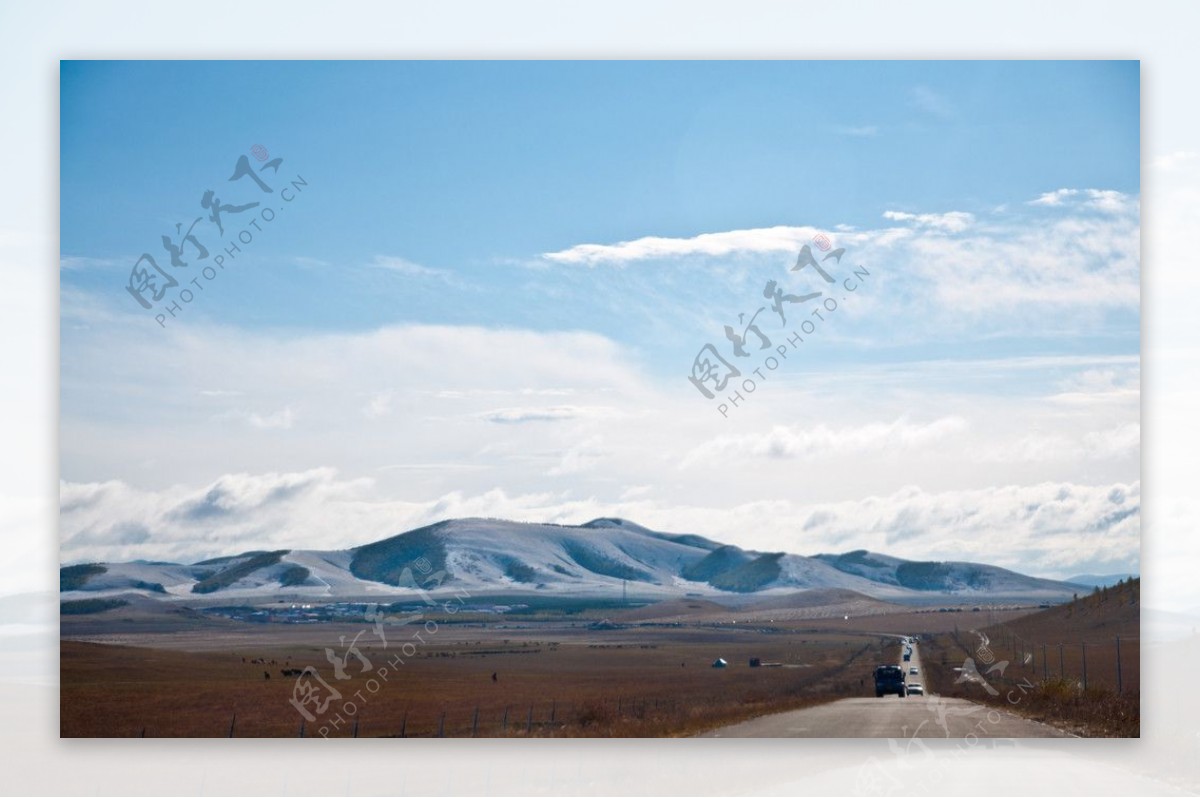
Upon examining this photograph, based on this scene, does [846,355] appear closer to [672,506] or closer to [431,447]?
[672,506]

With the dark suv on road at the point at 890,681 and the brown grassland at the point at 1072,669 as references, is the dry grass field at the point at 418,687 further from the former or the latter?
the brown grassland at the point at 1072,669

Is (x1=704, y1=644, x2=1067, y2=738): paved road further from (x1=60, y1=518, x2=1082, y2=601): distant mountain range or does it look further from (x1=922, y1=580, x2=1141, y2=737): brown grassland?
(x1=60, y1=518, x2=1082, y2=601): distant mountain range

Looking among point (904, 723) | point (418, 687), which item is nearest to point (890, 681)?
point (904, 723)

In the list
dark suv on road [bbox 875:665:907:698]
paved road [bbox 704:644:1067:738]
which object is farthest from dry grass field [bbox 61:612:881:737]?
paved road [bbox 704:644:1067:738]

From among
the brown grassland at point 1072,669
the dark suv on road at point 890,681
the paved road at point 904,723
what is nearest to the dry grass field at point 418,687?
the dark suv on road at point 890,681

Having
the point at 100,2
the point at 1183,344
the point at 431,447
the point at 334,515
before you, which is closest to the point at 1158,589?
the point at 1183,344

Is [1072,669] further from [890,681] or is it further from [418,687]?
[418,687]
